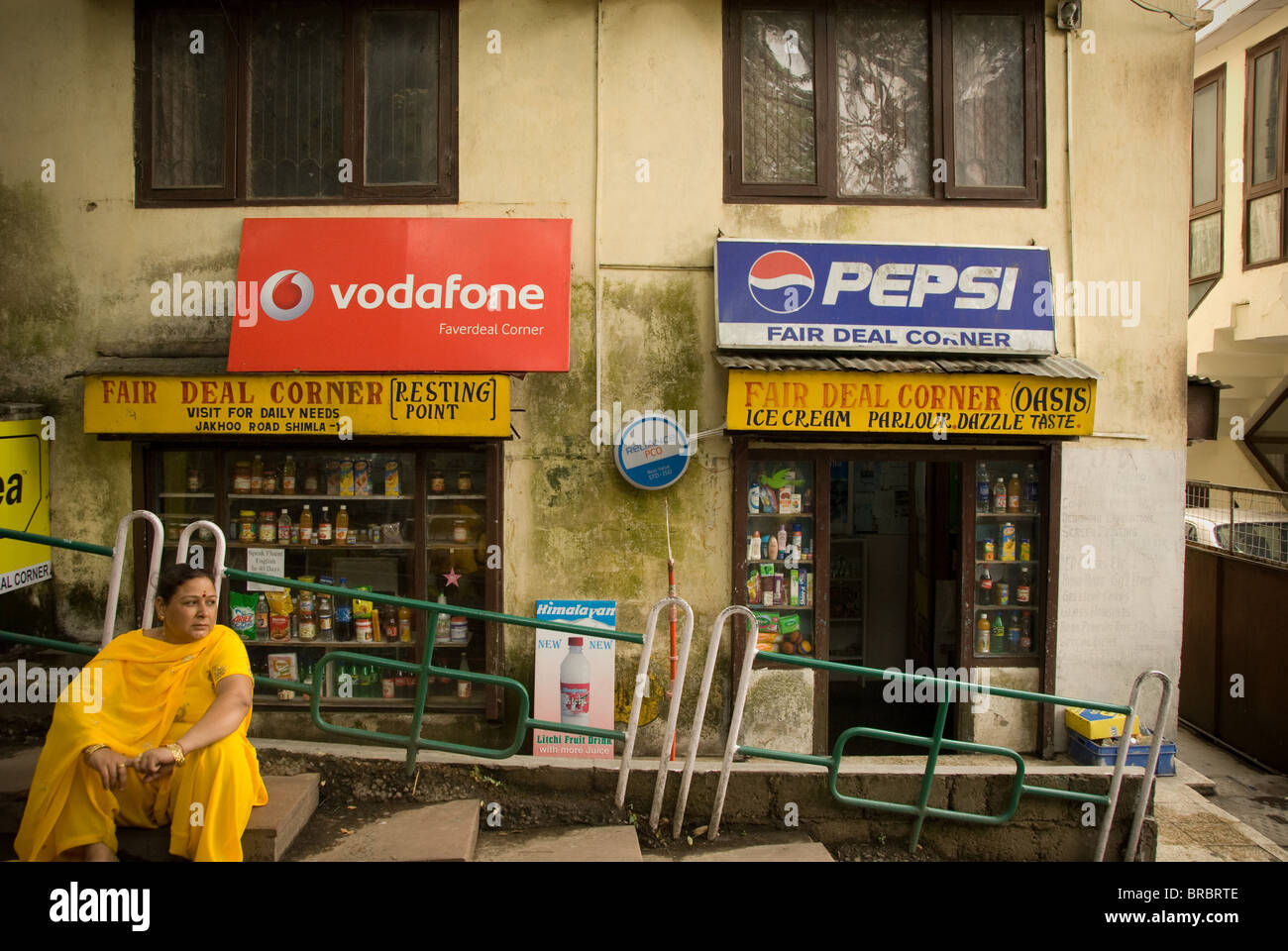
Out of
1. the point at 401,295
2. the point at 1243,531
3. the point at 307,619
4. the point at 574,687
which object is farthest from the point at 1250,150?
the point at 307,619

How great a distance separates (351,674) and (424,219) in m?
3.80

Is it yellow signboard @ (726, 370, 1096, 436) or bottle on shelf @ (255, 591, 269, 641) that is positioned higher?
yellow signboard @ (726, 370, 1096, 436)

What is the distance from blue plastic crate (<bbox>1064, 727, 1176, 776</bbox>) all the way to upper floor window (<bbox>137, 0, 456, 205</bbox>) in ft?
22.4

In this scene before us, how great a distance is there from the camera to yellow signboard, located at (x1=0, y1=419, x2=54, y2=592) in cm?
681

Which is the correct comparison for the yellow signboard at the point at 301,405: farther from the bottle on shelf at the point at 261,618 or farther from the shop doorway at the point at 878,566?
the shop doorway at the point at 878,566

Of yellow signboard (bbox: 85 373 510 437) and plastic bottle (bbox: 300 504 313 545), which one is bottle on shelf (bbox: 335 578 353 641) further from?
yellow signboard (bbox: 85 373 510 437)

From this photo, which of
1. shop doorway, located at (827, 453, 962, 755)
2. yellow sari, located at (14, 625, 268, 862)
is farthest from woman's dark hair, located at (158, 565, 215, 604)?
shop doorway, located at (827, 453, 962, 755)

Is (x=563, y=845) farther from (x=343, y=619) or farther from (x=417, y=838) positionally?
(x=343, y=619)

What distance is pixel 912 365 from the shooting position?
718 cm

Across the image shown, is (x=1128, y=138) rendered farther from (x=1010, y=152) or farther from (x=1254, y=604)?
(x=1254, y=604)

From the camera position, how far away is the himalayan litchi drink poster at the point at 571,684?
714 cm

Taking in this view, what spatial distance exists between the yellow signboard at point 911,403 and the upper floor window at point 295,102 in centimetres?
310

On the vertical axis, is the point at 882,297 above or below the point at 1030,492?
above

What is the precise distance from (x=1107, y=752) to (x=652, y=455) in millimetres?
4300
